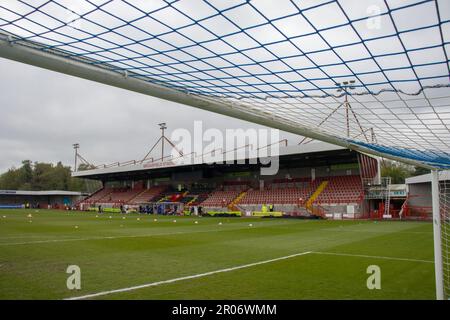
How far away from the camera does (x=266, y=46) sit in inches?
197

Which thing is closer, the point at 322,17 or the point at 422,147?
the point at 322,17

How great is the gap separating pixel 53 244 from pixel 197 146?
3642 cm

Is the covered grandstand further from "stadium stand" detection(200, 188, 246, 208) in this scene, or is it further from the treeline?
the treeline

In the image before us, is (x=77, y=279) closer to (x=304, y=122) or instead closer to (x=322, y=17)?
(x=304, y=122)

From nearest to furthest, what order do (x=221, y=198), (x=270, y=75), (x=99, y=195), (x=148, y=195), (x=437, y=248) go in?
1. (x=437, y=248)
2. (x=270, y=75)
3. (x=221, y=198)
4. (x=148, y=195)
5. (x=99, y=195)

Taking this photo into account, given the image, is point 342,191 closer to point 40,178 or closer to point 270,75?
point 270,75

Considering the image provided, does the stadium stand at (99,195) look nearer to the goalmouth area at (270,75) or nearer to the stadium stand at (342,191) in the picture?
the stadium stand at (342,191)

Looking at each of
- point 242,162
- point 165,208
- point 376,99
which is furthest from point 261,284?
point 165,208

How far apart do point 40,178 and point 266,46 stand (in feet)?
391

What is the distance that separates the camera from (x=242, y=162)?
40656 millimetres

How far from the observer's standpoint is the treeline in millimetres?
109625

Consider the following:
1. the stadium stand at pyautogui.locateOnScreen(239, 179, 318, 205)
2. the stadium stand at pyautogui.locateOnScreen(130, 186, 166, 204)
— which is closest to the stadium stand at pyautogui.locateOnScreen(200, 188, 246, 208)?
the stadium stand at pyautogui.locateOnScreen(239, 179, 318, 205)

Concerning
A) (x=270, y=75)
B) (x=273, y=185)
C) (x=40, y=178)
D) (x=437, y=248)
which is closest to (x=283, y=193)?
(x=273, y=185)

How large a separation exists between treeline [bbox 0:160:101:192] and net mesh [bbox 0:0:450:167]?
113m
